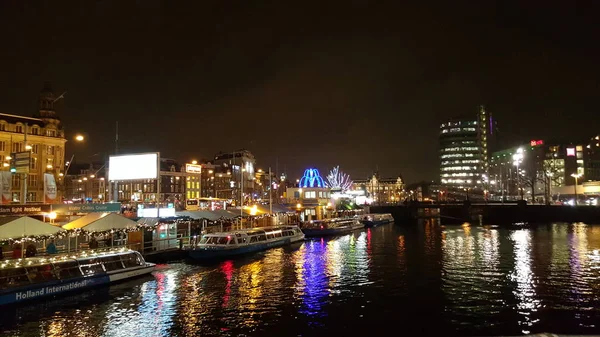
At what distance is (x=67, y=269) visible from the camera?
29.5 meters

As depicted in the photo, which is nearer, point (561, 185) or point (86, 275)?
point (86, 275)

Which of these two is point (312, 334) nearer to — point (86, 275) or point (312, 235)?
point (86, 275)

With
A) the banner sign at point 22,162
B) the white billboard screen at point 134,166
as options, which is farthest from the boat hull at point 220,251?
the banner sign at point 22,162

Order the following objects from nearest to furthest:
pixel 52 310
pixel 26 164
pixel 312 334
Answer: pixel 312 334 < pixel 52 310 < pixel 26 164

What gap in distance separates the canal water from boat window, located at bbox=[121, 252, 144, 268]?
1492mm

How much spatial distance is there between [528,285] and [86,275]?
32.1 metres

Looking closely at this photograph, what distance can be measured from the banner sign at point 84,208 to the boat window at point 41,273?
697 inches

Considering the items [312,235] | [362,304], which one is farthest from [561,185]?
[362,304]

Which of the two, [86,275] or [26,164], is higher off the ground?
[26,164]

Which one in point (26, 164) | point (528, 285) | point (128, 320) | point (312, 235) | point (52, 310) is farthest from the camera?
point (312, 235)

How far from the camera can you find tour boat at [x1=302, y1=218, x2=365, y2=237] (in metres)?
78.2

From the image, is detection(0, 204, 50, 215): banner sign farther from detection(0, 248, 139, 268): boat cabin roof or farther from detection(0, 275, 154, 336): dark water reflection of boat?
detection(0, 275, 154, 336): dark water reflection of boat

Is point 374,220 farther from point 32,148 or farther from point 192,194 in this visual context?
point 192,194

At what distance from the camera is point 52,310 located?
2556 centimetres
